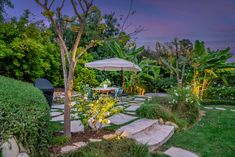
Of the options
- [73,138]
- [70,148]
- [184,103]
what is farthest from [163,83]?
[70,148]

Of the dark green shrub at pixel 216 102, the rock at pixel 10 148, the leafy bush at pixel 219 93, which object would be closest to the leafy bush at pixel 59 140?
the rock at pixel 10 148

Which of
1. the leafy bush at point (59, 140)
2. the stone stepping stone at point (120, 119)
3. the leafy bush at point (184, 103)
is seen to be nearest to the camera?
the leafy bush at point (59, 140)

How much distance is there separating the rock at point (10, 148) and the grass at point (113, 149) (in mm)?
683

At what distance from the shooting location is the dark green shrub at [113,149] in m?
3.37

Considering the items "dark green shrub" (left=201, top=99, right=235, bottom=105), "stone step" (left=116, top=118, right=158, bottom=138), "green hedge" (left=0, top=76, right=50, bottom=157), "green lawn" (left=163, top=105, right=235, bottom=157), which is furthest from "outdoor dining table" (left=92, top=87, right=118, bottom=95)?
"green hedge" (left=0, top=76, right=50, bottom=157)

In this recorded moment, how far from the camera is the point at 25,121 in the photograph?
9.77 ft

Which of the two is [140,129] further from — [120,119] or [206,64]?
[206,64]

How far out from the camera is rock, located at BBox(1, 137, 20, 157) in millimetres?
2770

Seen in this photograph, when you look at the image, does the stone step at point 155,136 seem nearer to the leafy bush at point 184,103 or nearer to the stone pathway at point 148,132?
the stone pathway at point 148,132

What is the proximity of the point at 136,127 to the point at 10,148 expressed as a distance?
2.94 m

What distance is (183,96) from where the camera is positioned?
752 centimetres

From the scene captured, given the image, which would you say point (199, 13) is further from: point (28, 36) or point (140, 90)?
point (28, 36)

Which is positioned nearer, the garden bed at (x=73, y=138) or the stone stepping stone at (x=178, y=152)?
the garden bed at (x=73, y=138)

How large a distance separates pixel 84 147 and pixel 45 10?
2194 mm
